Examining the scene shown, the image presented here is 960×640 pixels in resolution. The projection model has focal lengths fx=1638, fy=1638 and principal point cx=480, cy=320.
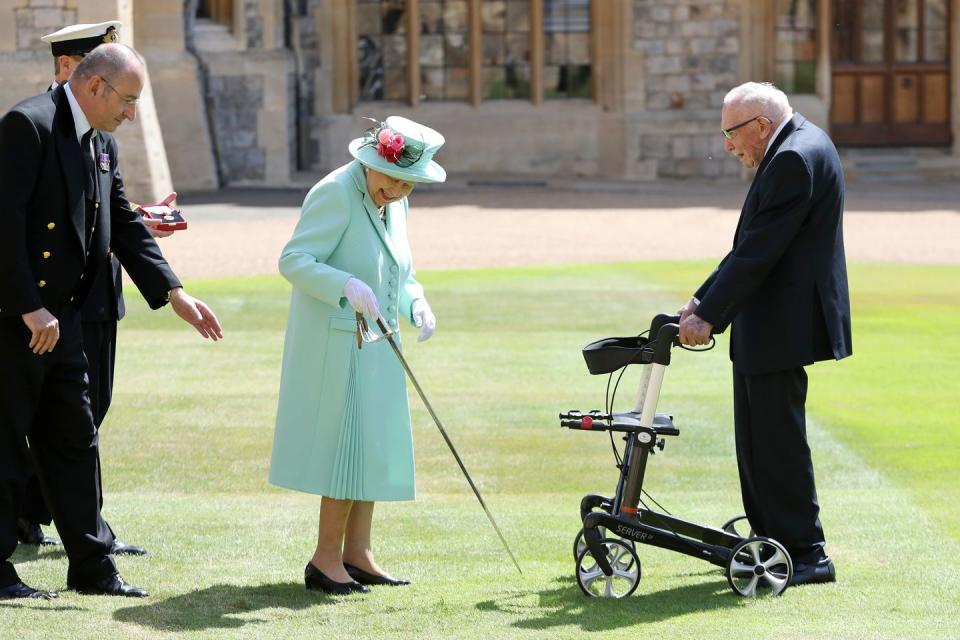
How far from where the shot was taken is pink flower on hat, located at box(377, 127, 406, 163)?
15.8 ft

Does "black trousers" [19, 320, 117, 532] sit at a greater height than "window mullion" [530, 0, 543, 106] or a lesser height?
lesser

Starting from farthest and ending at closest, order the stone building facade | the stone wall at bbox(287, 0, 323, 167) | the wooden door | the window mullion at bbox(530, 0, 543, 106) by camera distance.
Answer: the stone wall at bbox(287, 0, 323, 167), the window mullion at bbox(530, 0, 543, 106), the wooden door, the stone building facade

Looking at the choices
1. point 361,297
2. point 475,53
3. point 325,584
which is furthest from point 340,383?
point 475,53

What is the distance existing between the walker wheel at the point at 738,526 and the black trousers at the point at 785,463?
228 millimetres

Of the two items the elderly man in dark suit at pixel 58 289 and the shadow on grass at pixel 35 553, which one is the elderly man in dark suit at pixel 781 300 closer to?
the elderly man in dark suit at pixel 58 289

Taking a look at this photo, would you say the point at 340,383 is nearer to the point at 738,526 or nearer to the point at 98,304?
the point at 98,304

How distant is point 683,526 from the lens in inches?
191

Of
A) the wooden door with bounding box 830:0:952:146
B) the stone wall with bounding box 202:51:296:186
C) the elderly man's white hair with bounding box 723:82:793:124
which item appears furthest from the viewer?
the wooden door with bounding box 830:0:952:146

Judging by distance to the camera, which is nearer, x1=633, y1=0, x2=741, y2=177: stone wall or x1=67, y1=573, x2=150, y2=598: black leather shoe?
x1=67, y1=573, x2=150, y2=598: black leather shoe

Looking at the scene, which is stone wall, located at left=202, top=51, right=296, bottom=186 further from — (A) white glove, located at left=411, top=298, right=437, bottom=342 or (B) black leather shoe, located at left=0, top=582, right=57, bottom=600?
(B) black leather shoe, located at left=0, top=582, right=57, bottom=600

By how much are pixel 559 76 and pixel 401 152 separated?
20.1m

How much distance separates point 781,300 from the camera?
16.1ft

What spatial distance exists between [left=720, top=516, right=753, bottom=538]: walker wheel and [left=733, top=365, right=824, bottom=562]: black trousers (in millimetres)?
228

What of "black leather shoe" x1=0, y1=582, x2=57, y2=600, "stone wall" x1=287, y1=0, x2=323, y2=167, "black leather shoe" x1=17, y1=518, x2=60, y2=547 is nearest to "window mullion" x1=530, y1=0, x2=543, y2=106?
"stone wall" x1=287, y1=0, x2=323, y2=167
